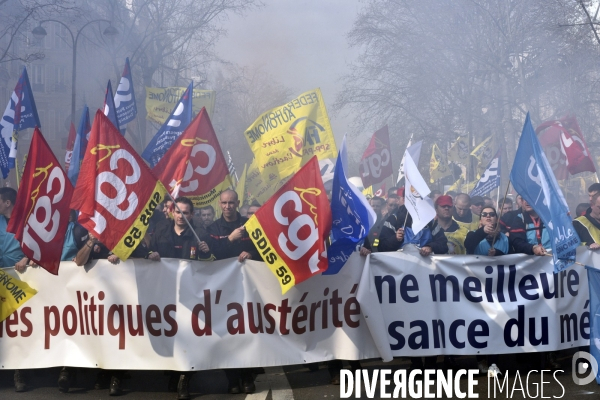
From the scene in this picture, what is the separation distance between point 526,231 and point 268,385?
3.05m

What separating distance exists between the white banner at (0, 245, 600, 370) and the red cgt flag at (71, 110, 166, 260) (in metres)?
Answer: 0.50

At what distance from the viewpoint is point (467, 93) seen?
31000 millimetres

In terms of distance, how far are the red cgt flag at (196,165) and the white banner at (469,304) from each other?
1.68 metres

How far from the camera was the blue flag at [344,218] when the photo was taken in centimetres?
651

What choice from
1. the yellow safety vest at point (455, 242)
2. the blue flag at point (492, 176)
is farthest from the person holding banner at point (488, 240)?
the blue flag at point (492, 176)

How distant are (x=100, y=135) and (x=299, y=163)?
3924 millimetres

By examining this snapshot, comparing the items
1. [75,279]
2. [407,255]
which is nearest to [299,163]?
[407,255]

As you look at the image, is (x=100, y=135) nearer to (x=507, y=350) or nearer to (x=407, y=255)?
(x=407, y=255)

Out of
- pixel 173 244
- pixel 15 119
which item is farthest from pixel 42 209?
pixel 15 119

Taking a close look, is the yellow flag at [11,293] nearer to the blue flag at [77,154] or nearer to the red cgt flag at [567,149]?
the blue flag at [77,154]

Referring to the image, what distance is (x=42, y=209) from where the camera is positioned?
261 inches

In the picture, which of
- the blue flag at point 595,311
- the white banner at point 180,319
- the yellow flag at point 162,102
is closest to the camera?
the blue flag at point 595,311

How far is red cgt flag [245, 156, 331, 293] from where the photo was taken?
6504 millimetres

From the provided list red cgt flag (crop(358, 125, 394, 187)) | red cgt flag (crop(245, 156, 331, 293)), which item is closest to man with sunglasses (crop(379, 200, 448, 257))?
red cgt flag (crop(245, 156, 331, 293))
